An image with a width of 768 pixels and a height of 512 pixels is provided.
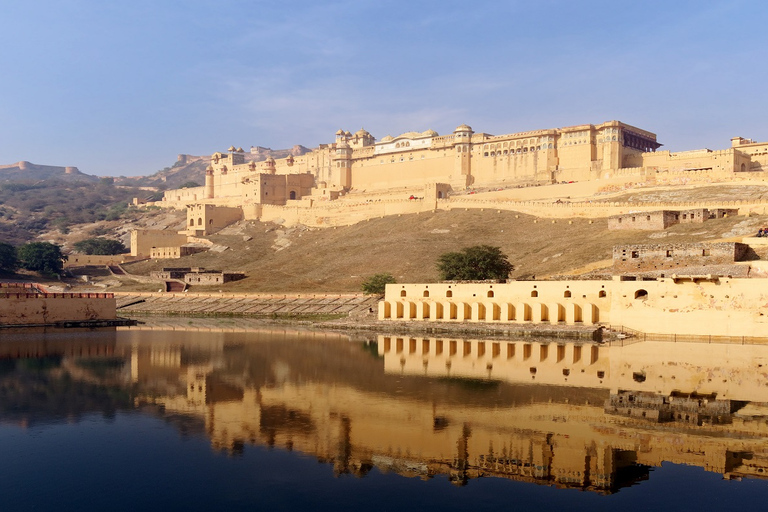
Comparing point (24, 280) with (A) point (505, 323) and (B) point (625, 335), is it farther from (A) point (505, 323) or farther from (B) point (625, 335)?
(B) point (625, 335)

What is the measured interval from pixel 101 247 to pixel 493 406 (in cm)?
7346

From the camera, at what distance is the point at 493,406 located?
18000 millimetres

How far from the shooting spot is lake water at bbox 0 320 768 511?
11.9 meters

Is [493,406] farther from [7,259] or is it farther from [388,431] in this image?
[7,259]

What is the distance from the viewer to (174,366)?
82.4 feet

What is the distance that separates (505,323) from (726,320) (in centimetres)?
997

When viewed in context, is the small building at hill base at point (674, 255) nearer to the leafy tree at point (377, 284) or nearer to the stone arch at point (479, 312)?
the stone arch at point (479, 312)

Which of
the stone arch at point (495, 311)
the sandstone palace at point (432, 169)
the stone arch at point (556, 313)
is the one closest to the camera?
the stone arch at point (556, 313)

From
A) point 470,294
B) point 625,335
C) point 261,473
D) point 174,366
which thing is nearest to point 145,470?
point 261,473

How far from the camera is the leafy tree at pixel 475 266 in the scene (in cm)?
4272

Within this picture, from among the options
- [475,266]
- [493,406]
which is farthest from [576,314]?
[493,406]

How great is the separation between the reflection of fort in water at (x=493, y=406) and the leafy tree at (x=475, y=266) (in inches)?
551

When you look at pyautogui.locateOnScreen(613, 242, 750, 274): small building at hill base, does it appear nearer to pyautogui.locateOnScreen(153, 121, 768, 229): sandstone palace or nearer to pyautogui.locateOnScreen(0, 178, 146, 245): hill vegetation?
pyautogui.locateOnScreen(153, 121, 768, 229): sandstone palace

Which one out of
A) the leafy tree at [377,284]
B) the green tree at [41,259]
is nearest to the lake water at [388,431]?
the leafy tree at [377,284]
